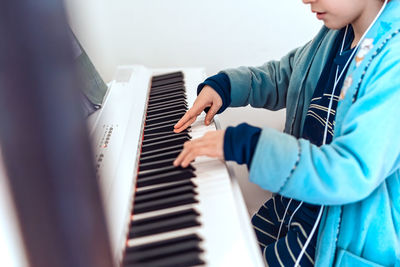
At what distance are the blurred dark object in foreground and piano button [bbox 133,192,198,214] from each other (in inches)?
15.8

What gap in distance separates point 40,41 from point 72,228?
0.15m

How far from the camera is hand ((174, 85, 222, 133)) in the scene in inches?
43.4

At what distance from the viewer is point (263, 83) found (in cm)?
129

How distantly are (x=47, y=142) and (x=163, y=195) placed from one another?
504mm

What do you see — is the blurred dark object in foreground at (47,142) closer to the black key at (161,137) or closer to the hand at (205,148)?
the hand at (205,148)

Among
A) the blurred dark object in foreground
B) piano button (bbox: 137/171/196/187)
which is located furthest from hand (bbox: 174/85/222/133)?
the blurred dark object in foreground

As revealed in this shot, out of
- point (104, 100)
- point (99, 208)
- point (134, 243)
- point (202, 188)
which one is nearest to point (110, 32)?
point (104, 100)

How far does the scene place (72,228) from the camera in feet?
1.23

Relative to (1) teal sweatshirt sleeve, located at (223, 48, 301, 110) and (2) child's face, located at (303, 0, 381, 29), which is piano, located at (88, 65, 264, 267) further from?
(2) child's face, located at (303, 0, 381, 29)

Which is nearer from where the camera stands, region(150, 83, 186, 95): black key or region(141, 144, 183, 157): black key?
region(141, 144, 183, 157): black key

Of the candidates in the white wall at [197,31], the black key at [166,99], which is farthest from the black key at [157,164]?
the white wall at [197,31]

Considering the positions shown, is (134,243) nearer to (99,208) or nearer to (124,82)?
(99,208)

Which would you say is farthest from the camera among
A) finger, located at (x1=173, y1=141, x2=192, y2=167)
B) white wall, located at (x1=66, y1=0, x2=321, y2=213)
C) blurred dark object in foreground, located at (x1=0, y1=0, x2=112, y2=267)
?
white wall, located at (x1=66, y1=0, x2=321, y2=213)

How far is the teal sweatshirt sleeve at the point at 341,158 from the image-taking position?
0.79 m
